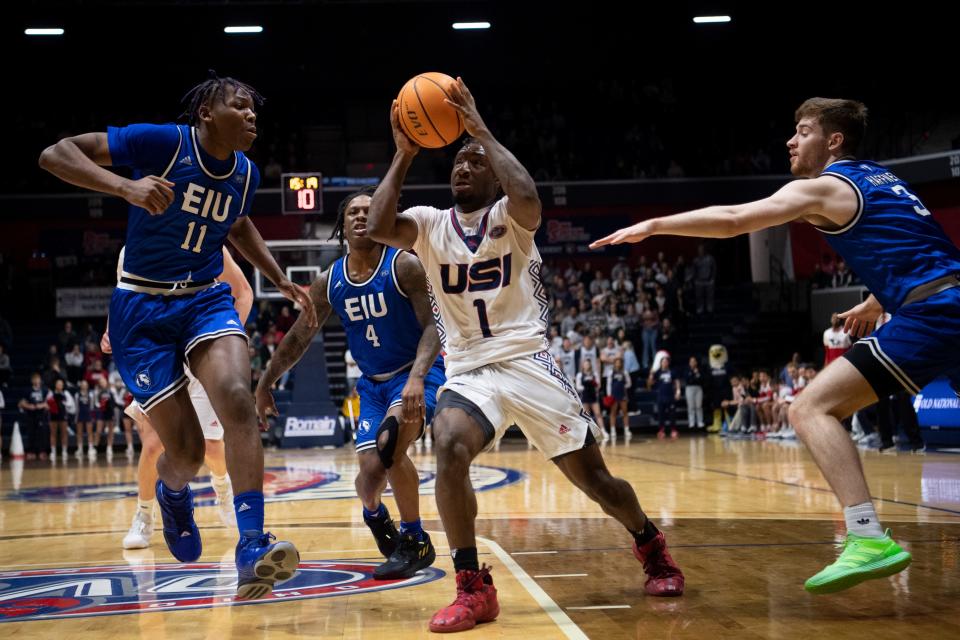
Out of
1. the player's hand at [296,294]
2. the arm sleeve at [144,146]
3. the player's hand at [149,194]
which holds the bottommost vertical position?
the player's hand at [296,294]

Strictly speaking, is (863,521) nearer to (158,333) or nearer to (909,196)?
(909,196)

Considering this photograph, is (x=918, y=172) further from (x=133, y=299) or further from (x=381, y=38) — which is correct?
(x=133, y=299)

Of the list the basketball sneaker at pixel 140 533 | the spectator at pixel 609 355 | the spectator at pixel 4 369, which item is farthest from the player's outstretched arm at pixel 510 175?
the spectator at pixel 4 369

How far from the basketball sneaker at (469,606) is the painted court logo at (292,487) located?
212 inches

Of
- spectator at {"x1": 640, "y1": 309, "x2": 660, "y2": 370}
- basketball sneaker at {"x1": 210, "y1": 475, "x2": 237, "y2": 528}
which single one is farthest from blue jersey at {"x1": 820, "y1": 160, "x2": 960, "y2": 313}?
spectator at {"x1": 640, "y1": 309, "x2": 660, "y2": 370}

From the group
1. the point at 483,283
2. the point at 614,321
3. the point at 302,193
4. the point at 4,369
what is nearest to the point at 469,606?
the point at 483,283

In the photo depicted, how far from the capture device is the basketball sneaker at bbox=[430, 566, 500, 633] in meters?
4.13

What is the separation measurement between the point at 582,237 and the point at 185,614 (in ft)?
83.0

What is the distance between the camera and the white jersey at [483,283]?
473cm

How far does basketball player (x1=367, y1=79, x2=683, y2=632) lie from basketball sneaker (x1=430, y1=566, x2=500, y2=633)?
68 mm

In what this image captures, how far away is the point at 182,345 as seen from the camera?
500 centimetres

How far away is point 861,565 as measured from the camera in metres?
4.07

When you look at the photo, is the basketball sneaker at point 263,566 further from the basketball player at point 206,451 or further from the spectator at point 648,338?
the spectator at point 648,338

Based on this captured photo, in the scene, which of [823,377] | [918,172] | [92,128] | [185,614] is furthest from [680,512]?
[92,128]
